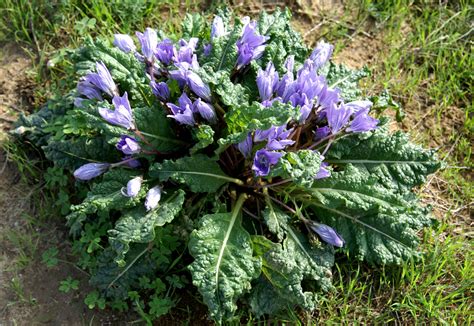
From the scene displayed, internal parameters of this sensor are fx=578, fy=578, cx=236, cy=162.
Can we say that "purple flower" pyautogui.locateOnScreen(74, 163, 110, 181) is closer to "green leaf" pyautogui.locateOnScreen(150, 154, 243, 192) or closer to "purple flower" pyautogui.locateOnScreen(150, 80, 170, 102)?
"green leaf" pyautogui.locateOnScreen(150, 154, 243, 192)

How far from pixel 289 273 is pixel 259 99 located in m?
1.10

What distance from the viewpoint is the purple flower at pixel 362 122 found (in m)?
3.50

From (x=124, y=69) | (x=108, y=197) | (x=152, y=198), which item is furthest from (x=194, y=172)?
(x=124, y=69)

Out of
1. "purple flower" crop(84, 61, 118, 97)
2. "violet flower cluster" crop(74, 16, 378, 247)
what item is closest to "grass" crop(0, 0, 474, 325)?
"violet flower cluster" crop(74, 16, 378, 247)

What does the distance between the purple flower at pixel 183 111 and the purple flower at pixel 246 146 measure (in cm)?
31

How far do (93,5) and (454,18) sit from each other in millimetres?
3096

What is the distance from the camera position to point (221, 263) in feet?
10.8

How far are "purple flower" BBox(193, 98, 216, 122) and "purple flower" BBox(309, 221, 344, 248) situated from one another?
0.91 m

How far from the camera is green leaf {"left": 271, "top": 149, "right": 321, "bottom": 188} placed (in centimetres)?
314

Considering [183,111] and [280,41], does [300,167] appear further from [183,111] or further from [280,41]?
[280,41]

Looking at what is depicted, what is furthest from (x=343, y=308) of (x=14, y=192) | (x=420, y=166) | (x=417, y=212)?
(x=14, y=192)

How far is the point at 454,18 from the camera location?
5066mm

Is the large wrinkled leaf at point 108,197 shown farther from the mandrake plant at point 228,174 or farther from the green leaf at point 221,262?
the green leaf at point 221,262

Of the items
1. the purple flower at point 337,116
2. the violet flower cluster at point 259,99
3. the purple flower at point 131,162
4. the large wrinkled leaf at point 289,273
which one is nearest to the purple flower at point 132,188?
the violet flower cluster at point 259,99
